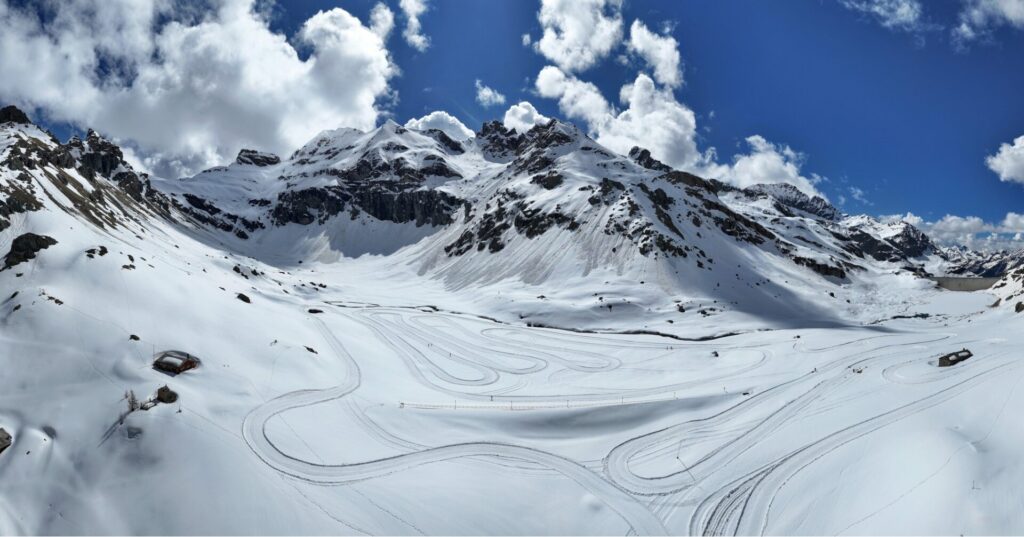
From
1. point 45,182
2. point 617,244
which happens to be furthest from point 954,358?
point 45,182

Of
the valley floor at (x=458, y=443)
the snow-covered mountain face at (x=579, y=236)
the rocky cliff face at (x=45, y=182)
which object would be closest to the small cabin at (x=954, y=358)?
the valley floor at (x=458, y=443)

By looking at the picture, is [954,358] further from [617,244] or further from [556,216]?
[556,216]

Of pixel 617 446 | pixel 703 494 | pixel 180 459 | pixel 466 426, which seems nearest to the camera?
pixel 180 459

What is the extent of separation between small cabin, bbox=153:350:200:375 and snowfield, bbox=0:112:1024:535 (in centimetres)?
80

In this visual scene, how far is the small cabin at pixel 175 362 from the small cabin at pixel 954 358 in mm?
60873

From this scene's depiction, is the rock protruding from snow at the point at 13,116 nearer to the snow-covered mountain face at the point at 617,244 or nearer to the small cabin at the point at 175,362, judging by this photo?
the snow-covered mountain face at the point at 617,244

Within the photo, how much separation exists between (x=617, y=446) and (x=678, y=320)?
55583 mm

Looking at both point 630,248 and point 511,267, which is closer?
point 630,248

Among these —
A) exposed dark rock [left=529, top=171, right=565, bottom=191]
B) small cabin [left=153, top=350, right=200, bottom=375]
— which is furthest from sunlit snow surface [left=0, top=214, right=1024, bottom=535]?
→ exposed dark rock [left=529, top=171, right=565, bottom=191]

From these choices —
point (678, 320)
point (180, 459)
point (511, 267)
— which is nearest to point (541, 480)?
point (180, 459)

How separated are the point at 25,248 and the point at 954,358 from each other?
261 ft

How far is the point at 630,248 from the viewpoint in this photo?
112 meters

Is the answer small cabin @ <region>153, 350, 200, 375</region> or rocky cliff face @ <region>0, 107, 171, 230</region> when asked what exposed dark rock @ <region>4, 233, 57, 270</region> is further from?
small cabin @ <region>153, 350, 200, 375</region>

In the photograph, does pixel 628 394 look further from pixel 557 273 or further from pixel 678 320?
pixel 557 273
